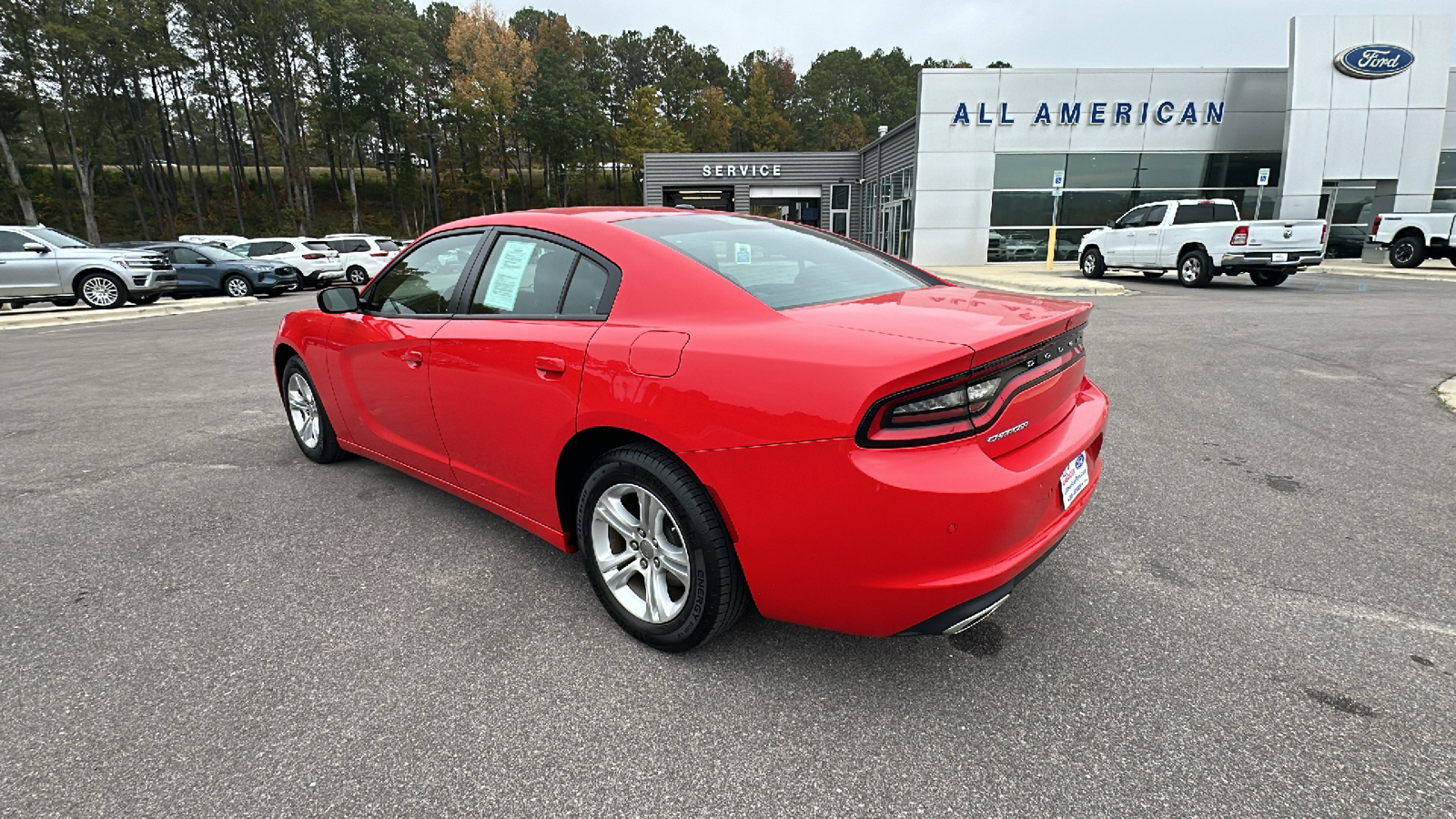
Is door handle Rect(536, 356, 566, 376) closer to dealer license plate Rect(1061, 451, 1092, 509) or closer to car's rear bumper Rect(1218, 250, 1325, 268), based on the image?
dealer license plate Rect(1061, 451, 1092, 509)

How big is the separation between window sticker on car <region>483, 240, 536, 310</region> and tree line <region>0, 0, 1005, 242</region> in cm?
4702

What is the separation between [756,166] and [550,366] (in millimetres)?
37819

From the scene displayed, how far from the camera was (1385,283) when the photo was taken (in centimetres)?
1584

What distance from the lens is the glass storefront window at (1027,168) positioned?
23.5 meters

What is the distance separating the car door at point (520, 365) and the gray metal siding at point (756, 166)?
36.4 metres

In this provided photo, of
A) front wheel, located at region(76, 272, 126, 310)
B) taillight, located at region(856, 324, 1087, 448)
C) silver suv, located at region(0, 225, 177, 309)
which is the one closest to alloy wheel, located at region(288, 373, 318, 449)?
taillight, located at region(856, 324, 1087, 448)

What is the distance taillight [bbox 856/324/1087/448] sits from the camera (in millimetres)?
1878

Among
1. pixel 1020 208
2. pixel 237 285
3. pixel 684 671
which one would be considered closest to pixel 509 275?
pixel 684 671

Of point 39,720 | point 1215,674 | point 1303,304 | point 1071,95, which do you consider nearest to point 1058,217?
point 1071,95

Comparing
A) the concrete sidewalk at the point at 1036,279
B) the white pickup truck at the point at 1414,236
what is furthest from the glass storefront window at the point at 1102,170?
the white pickup truck at the point at 1414,236

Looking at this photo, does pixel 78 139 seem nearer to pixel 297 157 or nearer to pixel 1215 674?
pixel 297 157

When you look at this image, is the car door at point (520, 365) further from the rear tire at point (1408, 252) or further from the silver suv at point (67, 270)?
the rear tire at point (1408, 252)

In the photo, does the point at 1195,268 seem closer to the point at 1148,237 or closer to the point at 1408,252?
the point at 1148,237

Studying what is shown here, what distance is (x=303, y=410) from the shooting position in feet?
14.9
